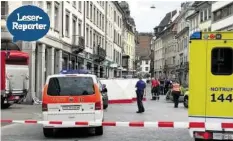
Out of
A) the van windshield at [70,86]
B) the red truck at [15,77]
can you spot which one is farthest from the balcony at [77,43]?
the van windshield at [70,86]

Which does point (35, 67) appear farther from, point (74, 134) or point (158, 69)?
point (158, 69)

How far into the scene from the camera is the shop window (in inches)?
407

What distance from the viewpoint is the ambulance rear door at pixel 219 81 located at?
1034 cm

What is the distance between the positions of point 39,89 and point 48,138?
18727 millimetres

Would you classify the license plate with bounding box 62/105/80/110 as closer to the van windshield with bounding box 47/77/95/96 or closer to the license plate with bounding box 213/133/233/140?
the van windshield with bounding box 47/77/95/96

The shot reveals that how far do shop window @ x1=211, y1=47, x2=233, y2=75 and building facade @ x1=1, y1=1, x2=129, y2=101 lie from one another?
1983 cm

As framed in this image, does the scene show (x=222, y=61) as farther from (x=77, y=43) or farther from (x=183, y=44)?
(x=183, y=44)

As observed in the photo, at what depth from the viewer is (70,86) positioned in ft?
43.5

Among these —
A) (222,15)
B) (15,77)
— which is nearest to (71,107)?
(15,77)

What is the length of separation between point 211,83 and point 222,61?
0.53m

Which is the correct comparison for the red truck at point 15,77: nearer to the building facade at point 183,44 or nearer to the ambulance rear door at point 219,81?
the ambulance rear door at point 219,81

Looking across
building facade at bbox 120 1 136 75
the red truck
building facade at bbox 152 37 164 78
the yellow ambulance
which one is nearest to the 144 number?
the yellow ambulance

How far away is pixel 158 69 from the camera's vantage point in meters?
134

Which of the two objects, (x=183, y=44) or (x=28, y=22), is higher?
(x=183, y=44)
